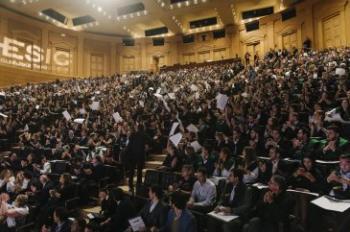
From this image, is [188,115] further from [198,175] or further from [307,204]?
[307,204]

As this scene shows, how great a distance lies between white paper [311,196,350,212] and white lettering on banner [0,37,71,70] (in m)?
20.7

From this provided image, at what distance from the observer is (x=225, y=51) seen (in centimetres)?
2470

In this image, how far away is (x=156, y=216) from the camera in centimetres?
409

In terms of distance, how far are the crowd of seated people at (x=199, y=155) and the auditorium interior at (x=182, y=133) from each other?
0.9 inches

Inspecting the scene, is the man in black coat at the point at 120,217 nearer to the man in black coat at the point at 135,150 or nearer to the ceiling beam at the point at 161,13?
the man in black coat at the point at 135,150

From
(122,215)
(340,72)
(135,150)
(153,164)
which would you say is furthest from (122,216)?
(340,72)

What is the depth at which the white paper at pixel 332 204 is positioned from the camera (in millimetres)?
2994

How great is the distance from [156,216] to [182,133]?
3.51m

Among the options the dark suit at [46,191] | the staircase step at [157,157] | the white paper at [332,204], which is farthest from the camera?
the staircase step at [157,157]

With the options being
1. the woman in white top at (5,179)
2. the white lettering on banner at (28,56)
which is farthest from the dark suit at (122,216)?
the white lettering on banner at (28,56)

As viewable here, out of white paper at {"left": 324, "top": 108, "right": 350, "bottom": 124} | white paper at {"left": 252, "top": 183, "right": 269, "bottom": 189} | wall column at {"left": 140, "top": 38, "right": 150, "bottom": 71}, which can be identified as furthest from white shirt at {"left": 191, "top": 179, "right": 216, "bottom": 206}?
wall column at {"left": 140, "top": 38, "right": 150, "bottom": 71}

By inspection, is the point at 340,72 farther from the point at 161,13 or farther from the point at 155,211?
the point at 161,13

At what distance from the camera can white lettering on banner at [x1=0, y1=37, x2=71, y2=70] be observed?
20.3 m

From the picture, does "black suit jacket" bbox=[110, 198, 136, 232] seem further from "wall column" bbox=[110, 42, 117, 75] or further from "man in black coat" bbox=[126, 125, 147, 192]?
"wall column" bbox=[110, 42, 117, 75]
